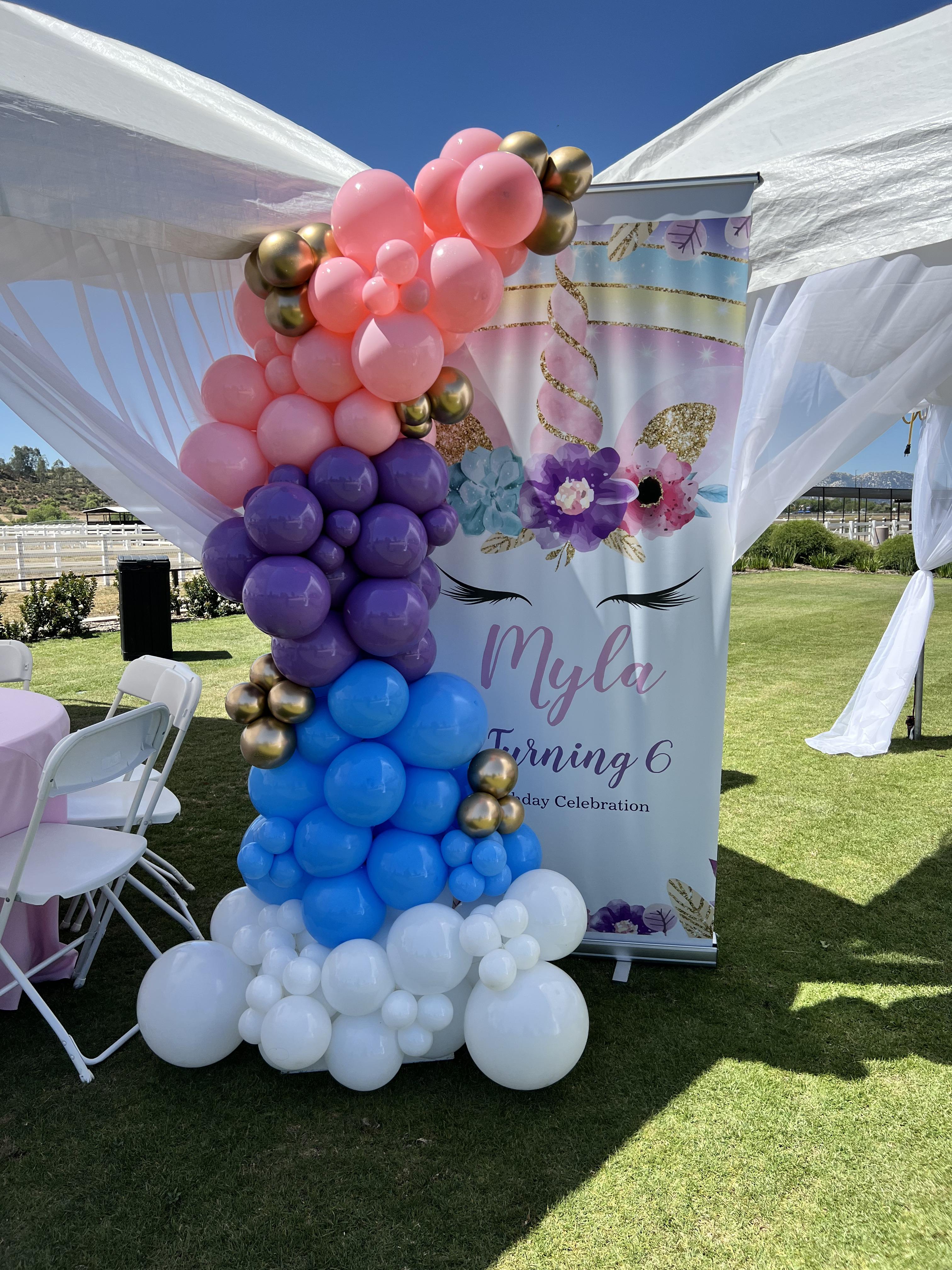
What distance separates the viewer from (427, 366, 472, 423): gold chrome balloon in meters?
2.23

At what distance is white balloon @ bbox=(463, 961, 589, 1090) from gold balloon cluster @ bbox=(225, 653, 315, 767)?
809 mm

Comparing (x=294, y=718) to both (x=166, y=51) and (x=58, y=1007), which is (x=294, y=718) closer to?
(x=58, y=1007)

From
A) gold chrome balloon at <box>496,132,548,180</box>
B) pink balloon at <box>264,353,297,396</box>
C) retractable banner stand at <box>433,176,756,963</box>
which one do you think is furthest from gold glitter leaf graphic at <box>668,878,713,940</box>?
gold chrome balloon at <box>496,132,548,180</box>

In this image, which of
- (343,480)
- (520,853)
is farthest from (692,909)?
(343,480)

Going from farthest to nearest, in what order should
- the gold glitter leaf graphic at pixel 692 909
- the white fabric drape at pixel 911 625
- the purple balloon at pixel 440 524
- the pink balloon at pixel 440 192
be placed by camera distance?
1. the white fabric drape at pixel 911 625
2. the gold glitter leaf graphic at pixel 692 909
3. the purple balloon at pixel 440 524
4. the pink balloon at pixel 440 192

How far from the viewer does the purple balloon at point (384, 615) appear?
2.09 metres

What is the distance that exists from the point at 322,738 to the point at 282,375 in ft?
3.14

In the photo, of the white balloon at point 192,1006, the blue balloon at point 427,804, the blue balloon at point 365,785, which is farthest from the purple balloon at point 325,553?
the white balloon at point 192,1006

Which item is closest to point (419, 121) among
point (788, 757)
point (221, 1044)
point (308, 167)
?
point (308, 167)

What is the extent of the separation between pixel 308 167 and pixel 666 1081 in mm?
2688

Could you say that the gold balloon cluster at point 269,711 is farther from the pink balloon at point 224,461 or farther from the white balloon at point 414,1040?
the white balloon at point 414,1040

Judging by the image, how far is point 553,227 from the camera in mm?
2125

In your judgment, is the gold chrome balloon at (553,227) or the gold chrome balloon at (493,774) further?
the gold chrome balloon at (493,774)

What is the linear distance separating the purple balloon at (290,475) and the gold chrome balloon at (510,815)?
1007mm
